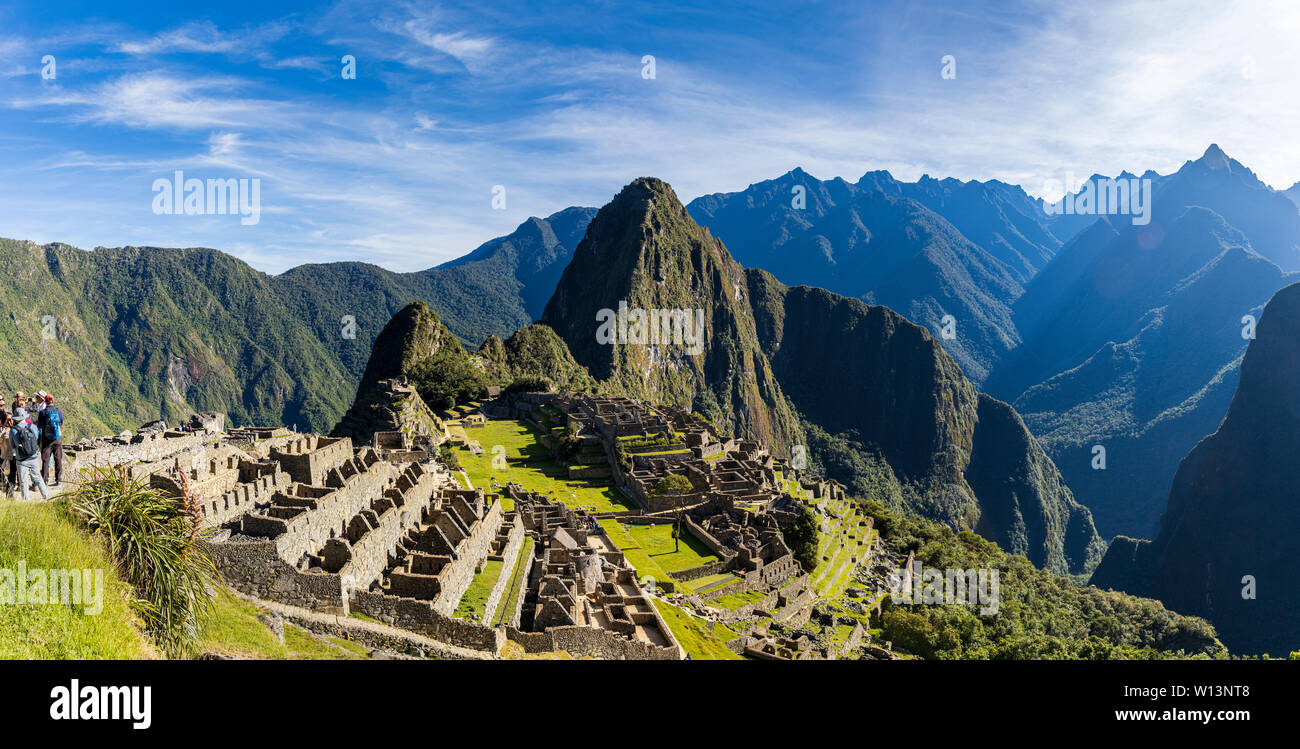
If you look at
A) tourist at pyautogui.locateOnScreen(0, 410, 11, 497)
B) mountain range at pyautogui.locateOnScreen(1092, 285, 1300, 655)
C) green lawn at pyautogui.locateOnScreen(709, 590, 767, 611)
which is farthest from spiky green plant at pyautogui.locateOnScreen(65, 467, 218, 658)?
mountain range at pyautogui.locateOnScreen(1092, 285, 1300, 655)

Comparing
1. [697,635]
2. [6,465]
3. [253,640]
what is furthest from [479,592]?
[6,465]

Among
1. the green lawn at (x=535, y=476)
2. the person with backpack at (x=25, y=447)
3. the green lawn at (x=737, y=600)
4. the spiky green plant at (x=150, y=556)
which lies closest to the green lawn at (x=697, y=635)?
the green lawn at (x=737, y=600)

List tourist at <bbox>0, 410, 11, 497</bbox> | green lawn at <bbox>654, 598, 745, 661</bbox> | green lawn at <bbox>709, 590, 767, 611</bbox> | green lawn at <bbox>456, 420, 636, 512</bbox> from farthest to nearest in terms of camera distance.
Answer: green lawn at <bbox>456, 420, 636, 512</bbox> → green lawn at <bbox>709, 590, 767, 611</bbox> → green lawn at <bbox>654, 598, 745, 661</bbox> → tourist at <bbox>0, 410, 11, 497</bbox>

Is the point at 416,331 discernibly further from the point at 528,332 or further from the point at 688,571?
the point at 688,571

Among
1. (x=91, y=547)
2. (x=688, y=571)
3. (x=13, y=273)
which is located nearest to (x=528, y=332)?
(x=688, y=571)

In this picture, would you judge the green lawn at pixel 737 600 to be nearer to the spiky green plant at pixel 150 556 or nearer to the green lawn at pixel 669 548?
the green lawn at pixel 669 548

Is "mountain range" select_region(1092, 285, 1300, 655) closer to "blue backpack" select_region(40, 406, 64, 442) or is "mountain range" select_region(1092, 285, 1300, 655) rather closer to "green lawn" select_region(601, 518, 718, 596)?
"green lawn" select_region(601, 518, 718, 596)
